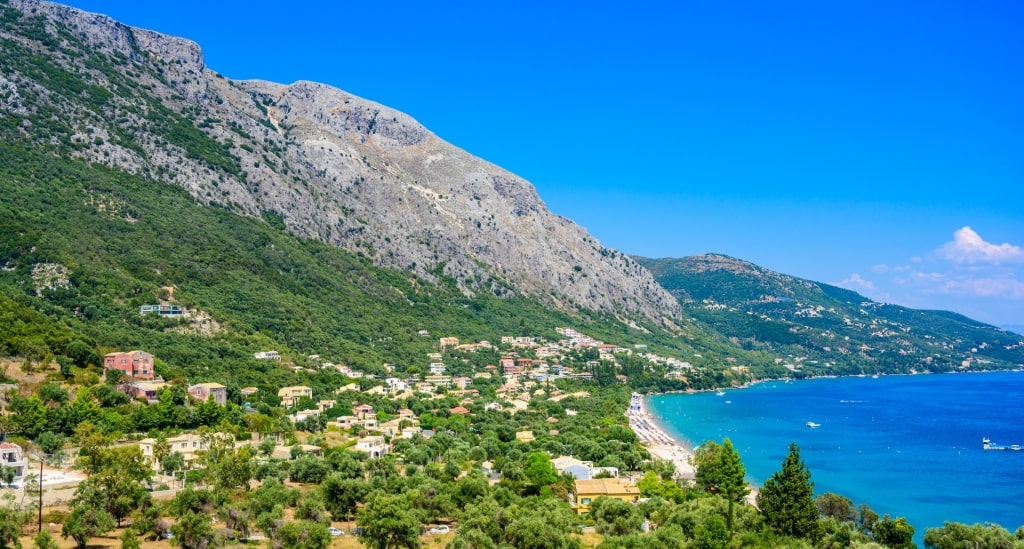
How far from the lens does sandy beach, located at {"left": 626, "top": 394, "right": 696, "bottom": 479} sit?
55.2m

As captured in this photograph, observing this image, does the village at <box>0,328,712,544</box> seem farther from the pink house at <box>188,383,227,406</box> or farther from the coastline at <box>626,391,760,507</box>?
the coastline at <box>626,391,760,507</box>

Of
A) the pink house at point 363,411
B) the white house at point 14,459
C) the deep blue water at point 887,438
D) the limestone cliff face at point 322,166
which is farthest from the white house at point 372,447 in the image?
the limestone cliff face at point 322,166

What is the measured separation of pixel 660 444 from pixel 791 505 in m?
30.8

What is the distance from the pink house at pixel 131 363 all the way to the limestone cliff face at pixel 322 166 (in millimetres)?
50603

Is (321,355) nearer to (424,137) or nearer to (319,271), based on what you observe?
(319,271)

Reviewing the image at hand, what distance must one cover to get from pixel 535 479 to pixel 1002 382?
13486 centimetres

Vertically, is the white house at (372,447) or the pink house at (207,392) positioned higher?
the pink house at (207,392)

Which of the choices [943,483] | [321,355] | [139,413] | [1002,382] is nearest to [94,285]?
[321,355]

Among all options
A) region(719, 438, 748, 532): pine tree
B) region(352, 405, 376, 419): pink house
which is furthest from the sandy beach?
region(352, 405, 376, 419): pink house

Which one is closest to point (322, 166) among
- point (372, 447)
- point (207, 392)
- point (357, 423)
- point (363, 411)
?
point (363, 411)

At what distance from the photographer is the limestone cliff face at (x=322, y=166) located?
10756 cm

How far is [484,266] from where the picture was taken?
5650 inches

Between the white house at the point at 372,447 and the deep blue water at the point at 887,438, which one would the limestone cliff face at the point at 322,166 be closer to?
the deep blue water at the point at 887,438

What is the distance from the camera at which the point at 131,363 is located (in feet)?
181
